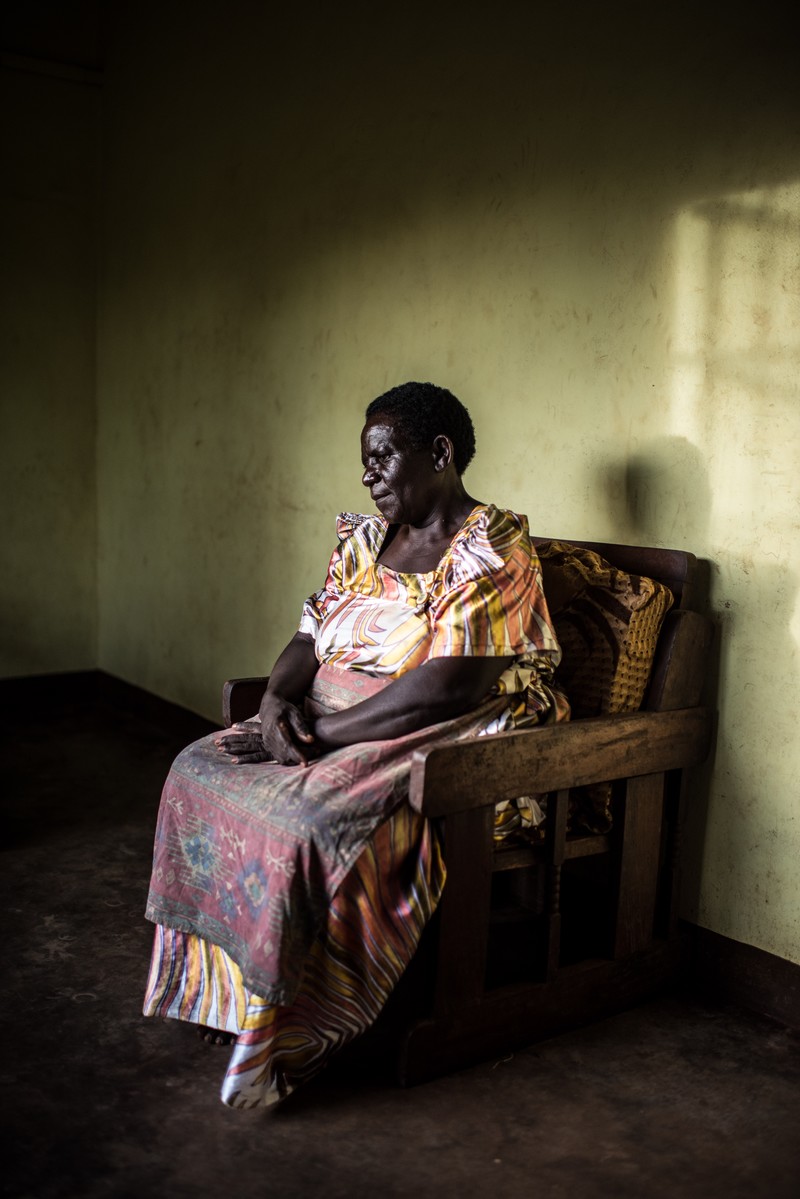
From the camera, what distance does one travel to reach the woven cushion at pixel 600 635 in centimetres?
252

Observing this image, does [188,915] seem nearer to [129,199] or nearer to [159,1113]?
[159,1113]

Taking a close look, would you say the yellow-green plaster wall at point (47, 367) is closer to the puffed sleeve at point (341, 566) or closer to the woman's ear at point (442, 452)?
the puffed sleeve at point (341, 566)

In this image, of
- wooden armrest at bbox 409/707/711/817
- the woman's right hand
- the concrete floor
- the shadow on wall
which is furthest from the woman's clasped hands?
the shadow on wall

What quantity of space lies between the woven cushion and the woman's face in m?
0.34

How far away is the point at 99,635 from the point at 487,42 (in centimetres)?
365

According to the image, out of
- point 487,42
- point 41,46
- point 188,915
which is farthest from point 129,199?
point 188,915

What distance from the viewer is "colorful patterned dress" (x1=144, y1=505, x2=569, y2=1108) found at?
2105mm

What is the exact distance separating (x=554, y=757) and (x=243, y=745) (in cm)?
69

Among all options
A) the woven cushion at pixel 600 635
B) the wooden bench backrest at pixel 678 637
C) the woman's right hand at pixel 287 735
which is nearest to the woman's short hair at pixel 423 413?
the woven cushion at pixel 600 635

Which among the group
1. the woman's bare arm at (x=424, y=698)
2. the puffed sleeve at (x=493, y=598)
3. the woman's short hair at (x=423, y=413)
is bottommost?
the woman's bare arm at (x=424, y=698)

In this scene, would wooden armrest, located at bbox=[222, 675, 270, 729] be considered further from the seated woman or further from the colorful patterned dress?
the colorful patterned dress

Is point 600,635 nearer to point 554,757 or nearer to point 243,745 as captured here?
point 554,757

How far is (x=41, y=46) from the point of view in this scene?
5.28 m

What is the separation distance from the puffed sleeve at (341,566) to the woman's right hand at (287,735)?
30 cm
